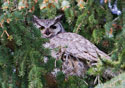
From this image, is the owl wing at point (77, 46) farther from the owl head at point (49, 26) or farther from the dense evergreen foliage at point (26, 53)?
the dense evergreen foliage at point (26, 53)

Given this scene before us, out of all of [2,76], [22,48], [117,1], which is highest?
[117,1]

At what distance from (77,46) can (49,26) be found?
67cm

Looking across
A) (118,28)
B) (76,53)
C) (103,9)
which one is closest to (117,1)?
(118,28)

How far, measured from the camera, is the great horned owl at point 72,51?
2.79 meters

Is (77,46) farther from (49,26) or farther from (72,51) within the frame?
(49,26)

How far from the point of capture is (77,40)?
3.21 meters

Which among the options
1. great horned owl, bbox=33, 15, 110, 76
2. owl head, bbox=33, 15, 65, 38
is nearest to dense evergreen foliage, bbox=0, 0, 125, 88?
great horned owl, bbox=33, 15, 110, 76

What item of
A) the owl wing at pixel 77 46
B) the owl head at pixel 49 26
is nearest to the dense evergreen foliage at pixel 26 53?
the owl wing at pixel 77 46

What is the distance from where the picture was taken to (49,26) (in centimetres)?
359

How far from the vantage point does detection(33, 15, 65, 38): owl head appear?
139 inches

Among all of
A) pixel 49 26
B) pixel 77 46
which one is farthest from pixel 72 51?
pixel 49 26

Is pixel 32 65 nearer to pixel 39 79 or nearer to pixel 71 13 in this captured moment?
pixel 39 79

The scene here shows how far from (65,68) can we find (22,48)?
2.66ft

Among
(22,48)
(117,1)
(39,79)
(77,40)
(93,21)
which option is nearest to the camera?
(39,79)
